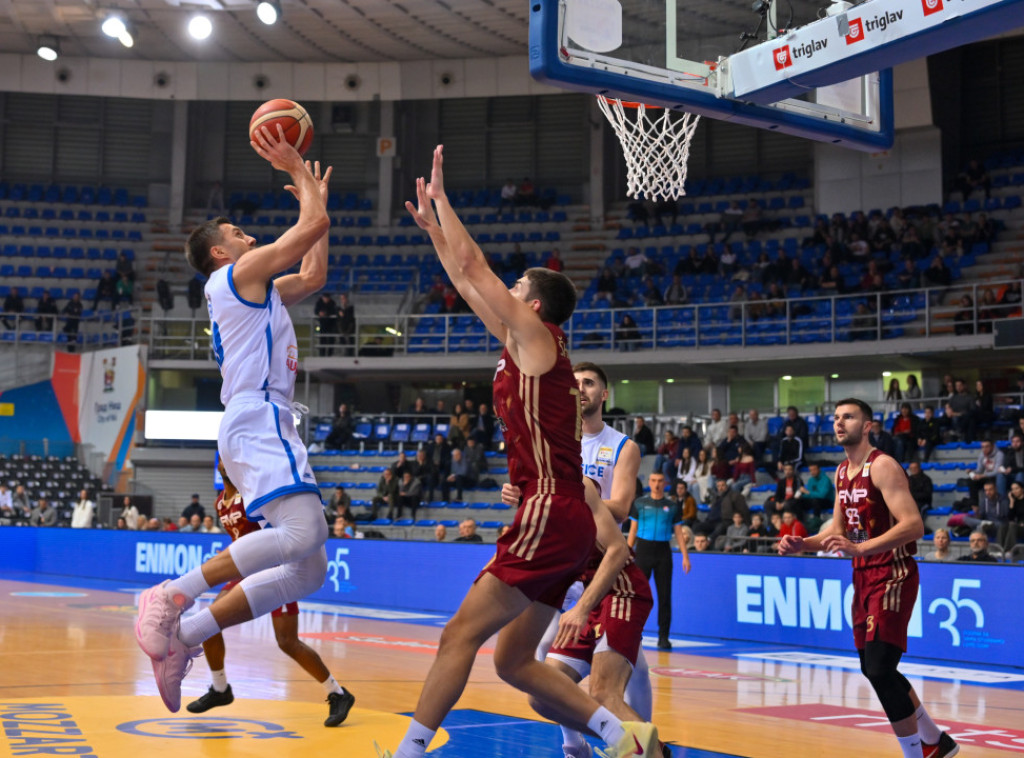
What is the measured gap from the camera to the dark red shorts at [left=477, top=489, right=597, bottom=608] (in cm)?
450

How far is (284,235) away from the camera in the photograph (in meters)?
5.44

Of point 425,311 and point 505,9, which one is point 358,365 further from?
point 505,9

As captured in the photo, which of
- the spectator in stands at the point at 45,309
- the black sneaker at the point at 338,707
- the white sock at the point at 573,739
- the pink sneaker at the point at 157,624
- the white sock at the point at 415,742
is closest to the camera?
the white sock at the point at 415,742

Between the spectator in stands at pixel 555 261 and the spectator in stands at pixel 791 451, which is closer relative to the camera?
the spectator in stands at pixel 791 451

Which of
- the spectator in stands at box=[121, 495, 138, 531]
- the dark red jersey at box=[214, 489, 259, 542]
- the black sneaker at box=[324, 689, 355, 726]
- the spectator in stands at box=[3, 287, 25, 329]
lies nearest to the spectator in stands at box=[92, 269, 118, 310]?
the spectator in stands at box=[3, 287, 25, 329]

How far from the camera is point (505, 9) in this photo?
27.1 meters

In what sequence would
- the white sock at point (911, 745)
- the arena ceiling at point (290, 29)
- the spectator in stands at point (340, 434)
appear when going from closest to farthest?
1. the white sock at point (911, 745)
2. the spectator in stands at point (340, 434)
3. the arena ceiling at point (290, 29)

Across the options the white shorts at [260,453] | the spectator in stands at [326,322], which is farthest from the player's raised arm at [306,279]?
the spectator in stands at [326,322]

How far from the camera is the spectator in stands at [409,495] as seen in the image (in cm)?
2283

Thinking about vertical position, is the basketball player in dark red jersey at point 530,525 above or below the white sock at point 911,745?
above

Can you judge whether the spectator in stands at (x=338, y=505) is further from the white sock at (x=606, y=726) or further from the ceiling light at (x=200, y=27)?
the white sock at (x=606, y=726)

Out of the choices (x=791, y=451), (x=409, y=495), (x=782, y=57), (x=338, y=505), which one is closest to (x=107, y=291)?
(x=338, y=505)

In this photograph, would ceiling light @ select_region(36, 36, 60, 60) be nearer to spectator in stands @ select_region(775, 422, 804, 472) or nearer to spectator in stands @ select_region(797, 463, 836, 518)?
spectator in stands @ select_region(775, 422, 804, 472)

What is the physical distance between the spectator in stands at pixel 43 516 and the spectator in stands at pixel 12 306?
21.3ft
